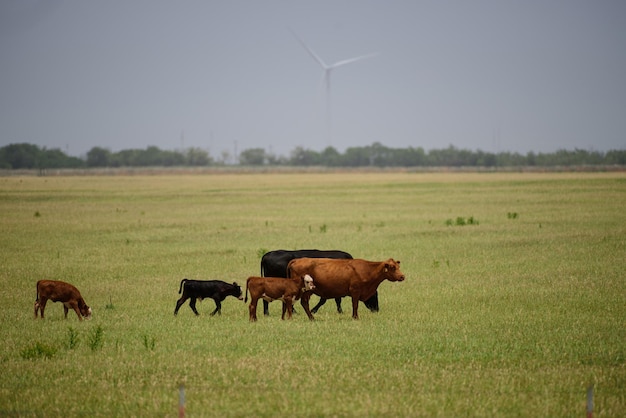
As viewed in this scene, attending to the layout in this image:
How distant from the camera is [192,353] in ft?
50.6

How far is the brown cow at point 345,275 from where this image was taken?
18.7m

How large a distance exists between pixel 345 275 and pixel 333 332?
187 centimetres

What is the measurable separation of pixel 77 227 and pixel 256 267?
1821 centimetres

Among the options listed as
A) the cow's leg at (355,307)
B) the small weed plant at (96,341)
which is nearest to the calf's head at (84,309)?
the small weed plant at (96,341)

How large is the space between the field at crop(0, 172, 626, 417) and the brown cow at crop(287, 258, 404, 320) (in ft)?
1.90

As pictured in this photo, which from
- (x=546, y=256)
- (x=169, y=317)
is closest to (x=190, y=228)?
(x=546, y=256)

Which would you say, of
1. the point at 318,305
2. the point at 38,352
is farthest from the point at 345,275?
the point at 38,352

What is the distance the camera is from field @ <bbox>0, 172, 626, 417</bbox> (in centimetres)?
1249

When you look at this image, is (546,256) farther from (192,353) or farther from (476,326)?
(192,353)

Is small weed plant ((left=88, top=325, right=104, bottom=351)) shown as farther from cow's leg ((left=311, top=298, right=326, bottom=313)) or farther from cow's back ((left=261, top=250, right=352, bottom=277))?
cow's back ((left=261, top=250, right=352, bottom=277))

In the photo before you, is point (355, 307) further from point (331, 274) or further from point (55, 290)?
point (55, 290)

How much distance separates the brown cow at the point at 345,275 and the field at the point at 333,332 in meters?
0.58

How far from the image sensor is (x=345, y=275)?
18.8 meters

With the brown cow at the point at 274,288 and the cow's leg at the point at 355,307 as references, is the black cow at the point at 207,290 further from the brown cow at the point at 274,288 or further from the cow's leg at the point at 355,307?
the cow's leg at the point at 355,307
